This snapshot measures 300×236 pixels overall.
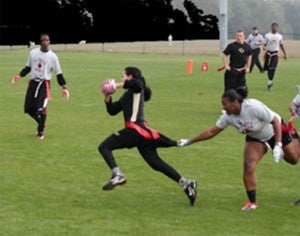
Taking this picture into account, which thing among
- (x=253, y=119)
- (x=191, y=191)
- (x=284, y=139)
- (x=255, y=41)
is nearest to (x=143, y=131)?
(x=191, y=191)

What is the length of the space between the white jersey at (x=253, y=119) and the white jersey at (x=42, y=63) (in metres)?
6.66

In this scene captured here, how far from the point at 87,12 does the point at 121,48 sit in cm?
2455

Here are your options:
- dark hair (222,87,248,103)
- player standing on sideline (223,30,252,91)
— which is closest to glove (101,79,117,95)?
dark hair (222,87,248,103)

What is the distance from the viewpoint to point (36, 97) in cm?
1515

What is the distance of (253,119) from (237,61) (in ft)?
34.7

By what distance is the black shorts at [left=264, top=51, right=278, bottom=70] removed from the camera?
27.5m

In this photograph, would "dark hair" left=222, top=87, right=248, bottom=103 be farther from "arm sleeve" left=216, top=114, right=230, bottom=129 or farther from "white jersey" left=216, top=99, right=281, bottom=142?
"arm sleeve" left=216, top=114, right=230, bottom=129

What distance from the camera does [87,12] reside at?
44.6 m

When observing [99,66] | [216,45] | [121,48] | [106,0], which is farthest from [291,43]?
[99,66]

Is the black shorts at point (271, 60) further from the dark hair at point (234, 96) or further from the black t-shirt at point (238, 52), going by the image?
the dark hair at point (234, 96)

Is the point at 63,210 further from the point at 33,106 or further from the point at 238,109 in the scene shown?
the point at 33,106

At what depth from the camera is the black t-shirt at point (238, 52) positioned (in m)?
19.2

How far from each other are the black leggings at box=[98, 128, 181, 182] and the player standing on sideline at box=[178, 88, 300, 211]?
506mm

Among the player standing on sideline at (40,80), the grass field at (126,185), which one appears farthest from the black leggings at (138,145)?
the player standing on sideline at (40,80)
